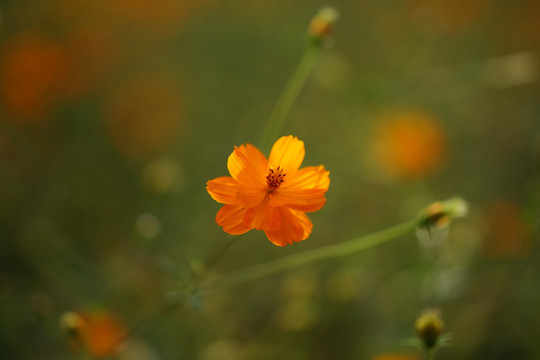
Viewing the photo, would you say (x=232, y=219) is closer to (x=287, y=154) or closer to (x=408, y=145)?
(x=287, y=154)

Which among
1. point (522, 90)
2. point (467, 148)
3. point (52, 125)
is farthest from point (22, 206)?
point (522, 90)

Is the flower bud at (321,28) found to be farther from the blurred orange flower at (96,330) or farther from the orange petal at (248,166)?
the blurred orange flower at (96,330)

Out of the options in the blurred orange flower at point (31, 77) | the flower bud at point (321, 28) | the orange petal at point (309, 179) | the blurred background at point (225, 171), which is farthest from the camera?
the blurred orange flower at point (31, 77)

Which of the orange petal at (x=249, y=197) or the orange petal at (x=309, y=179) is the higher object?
the orange petal at (x=309, y=179)

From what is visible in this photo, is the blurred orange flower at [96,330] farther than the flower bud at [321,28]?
No

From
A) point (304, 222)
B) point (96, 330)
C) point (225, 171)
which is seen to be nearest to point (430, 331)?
point (304, 222)

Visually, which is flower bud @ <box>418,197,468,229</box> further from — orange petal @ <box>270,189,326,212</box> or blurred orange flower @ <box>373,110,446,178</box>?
blurred orange flower @ <box>373,110,446,178</box>

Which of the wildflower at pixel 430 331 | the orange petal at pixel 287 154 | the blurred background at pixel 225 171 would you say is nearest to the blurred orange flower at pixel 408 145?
the blurred background at pixel 225 171
